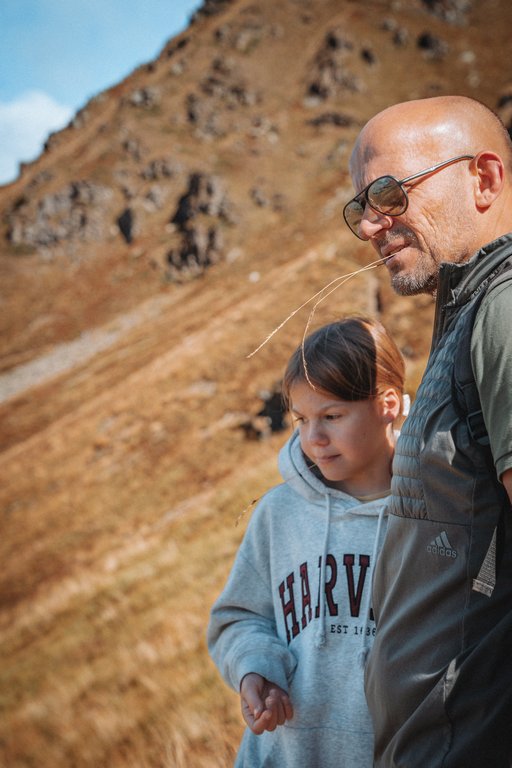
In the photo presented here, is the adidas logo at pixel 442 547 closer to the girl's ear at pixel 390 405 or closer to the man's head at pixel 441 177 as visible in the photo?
the man's head at pixel 441 177

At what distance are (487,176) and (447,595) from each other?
3.78 feet

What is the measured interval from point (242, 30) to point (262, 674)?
94.8 meters

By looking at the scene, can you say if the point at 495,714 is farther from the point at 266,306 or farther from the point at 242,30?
the point at 242,30

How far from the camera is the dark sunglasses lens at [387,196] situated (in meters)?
A: 1.59

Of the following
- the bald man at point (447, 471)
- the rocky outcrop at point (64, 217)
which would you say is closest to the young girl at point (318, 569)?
the bald man at point (447, 471)

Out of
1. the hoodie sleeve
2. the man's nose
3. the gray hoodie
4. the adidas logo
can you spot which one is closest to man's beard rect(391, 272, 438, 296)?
the man's nose

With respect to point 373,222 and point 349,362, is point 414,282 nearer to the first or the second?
point 373,222

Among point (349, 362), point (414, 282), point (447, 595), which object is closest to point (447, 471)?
point (447, 595)

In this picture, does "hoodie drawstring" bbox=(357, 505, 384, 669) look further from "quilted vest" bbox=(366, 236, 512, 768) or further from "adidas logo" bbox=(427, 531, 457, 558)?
"adidas logo" bbox=(427, 531, 457, 558)

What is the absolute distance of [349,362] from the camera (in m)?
2.15

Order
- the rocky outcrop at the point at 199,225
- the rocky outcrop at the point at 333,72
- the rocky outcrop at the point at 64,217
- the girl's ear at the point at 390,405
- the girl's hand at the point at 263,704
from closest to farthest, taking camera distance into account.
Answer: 1. the girl's hand at the point at 263,704
2. the girl's ear at the point at 390,405
3. the rocky outcrop at the point at 199,225
4. the rocky outcrop at the point at 64,217
5. the rocky outcrop at the point at 333,72

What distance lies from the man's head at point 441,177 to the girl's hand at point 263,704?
1.51 metres

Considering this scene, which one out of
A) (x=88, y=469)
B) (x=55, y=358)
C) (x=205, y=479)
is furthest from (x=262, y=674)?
(x=55, y=358)

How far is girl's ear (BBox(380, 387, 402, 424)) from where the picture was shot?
89.0 inches
